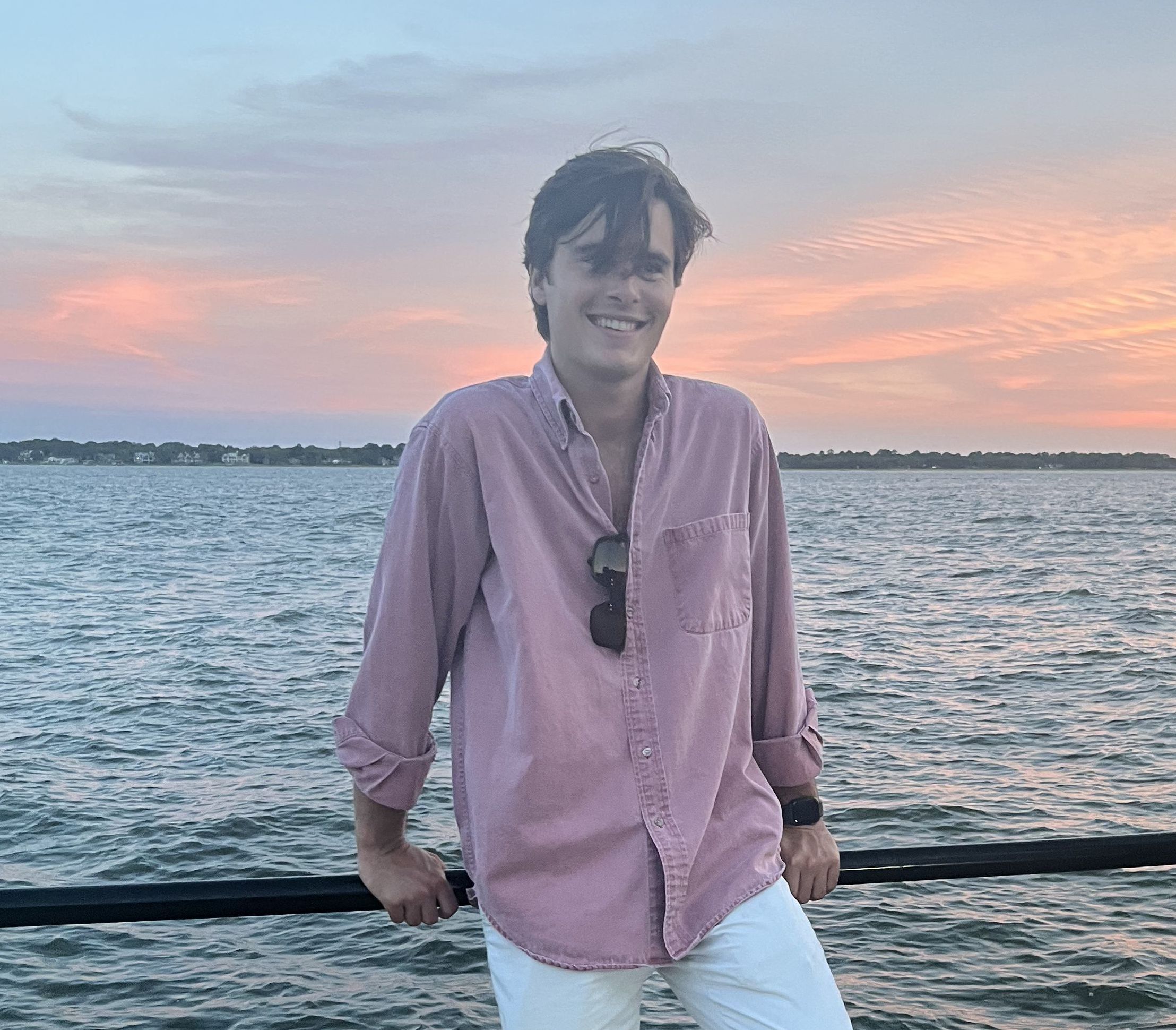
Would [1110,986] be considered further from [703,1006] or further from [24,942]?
[24,942]

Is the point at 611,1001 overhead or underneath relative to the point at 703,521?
underneath

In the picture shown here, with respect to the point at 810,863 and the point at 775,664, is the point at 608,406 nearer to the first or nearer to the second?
the point at 775,664

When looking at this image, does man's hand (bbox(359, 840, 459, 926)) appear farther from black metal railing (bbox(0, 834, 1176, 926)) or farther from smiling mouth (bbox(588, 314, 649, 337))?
smiling mouth (bbox(588, 314, 649, 337))

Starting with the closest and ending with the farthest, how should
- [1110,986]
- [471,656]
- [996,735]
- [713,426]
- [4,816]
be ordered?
[471,656]
[713,426]
[1110,986]
[4,816]
[996,735]

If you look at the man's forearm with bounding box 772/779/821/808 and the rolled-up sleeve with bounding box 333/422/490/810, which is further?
the man's forearm with bounding box 772/779/821/808

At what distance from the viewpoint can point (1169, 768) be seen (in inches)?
464

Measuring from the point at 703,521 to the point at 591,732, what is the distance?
42cm

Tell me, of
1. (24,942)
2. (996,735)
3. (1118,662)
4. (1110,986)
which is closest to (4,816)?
(24,942)

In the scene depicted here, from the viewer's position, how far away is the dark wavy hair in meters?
2.12

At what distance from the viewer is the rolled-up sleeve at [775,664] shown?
2314 millimetres

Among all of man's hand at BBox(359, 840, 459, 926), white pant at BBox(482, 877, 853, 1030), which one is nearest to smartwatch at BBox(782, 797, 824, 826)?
white pant at BBox(482, 877, 853, 1030)

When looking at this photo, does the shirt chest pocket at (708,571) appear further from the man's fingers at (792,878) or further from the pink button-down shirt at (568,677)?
the man's fingers at (792,878)

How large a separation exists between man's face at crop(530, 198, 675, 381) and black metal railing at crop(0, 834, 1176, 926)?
0.91m

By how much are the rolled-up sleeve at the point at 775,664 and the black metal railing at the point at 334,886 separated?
0.81 ft
